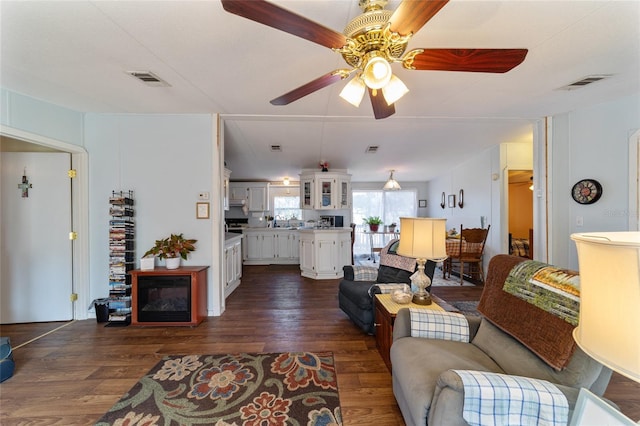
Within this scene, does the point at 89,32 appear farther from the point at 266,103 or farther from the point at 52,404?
the point at 52,404

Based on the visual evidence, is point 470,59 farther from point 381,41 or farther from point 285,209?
point 285,209

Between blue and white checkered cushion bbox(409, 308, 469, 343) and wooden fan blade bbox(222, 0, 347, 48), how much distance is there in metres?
1.69

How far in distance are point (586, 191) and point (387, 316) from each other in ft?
9.88

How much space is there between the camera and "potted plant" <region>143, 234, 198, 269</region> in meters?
2.90

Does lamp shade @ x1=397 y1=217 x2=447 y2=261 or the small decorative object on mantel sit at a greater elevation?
the small decorative object on mantel

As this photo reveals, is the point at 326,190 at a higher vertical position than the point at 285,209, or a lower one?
higher

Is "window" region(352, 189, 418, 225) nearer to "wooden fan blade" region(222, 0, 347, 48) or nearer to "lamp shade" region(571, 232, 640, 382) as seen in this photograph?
"wooden fan blade" region(222, 0, 347, 48)

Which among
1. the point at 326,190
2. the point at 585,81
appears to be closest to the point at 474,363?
the point at 585,81

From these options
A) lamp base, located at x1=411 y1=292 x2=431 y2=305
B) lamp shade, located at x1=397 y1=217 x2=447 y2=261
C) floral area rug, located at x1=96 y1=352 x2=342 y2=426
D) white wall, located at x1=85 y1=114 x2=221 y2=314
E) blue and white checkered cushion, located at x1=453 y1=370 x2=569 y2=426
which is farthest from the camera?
white wall, located at x1=85 y1=114 x2=221 y2=314

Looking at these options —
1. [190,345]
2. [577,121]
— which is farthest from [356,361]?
[577,121]

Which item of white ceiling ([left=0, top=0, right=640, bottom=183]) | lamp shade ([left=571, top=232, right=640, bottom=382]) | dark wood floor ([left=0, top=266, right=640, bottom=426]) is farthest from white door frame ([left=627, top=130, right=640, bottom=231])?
lamp shade ([left=571, top=232, right=640, bottom=382])

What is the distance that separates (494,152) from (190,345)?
5411mm

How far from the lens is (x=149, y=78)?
7.32 feet

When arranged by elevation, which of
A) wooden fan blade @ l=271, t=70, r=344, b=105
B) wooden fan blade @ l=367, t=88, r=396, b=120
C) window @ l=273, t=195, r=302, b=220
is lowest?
window @ l=273, t=195, r=302, b=220
